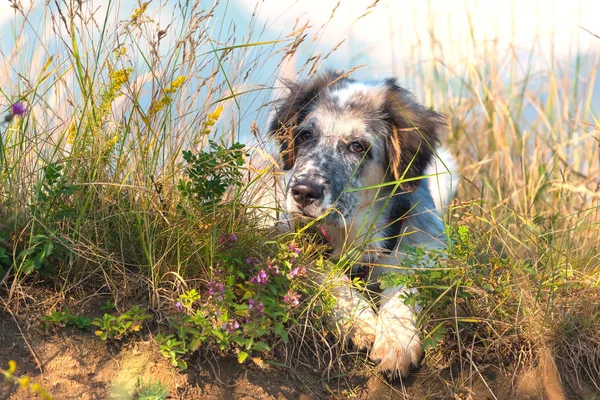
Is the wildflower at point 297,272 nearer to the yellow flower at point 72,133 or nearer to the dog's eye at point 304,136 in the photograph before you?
the dog's eye at point 304,136

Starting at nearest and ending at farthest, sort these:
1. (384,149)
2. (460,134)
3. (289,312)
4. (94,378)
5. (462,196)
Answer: (94,378) < (289,312) < (384,149) < (462,196) < (460,134)

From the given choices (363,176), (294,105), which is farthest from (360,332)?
(294,105)

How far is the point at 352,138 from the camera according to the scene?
354 centimetres

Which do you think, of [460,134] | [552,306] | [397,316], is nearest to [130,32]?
[397,316]

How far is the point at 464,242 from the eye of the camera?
10.3 ft

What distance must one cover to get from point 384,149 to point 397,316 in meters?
1.02

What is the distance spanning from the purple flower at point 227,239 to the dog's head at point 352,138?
456 millimetres

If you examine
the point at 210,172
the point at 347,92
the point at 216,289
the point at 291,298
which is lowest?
the point at 291,298

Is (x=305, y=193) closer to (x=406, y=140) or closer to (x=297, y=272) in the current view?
(x=297, y=272)

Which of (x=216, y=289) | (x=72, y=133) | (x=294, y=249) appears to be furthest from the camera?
(x=72, y=133)

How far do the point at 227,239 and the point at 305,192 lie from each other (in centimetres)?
42

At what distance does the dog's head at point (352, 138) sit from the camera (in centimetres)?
338

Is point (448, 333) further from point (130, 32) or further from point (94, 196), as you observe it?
point (130, 32)

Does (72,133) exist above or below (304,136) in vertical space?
above
